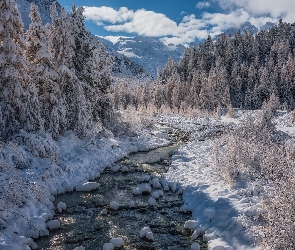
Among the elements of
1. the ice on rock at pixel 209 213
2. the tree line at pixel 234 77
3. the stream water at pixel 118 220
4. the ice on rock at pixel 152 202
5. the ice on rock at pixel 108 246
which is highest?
the tree line at pixel 234 77

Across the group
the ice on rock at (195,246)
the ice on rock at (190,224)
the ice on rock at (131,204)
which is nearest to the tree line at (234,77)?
the ice on rock at (131,204)

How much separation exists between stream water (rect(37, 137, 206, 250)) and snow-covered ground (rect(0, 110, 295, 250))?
16.4 inches

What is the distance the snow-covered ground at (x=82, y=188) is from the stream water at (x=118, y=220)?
42cm

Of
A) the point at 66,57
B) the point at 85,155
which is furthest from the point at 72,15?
the point at 85,155

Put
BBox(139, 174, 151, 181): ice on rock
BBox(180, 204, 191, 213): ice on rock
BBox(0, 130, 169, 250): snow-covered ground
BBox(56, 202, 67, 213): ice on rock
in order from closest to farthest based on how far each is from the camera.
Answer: BBox(0, 130, 169, 250): snow-covered ground < BBox(56, 202, 67, 213): ice on rock < BBox(180, 204, 191, 213): ice on rock < BBox(139, 174, 151, 181): ice on rock

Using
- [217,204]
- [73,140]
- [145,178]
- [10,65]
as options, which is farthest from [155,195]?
Answer: [10,65]

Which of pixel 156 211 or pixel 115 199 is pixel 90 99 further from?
pixel 156 211

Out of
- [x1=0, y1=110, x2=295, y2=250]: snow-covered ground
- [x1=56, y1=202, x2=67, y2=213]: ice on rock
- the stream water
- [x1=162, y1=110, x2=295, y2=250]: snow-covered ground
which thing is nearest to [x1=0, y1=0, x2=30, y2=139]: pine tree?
[x1=0, y1=110, x2=295, y2=250]: snow-covered ground

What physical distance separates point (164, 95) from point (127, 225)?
67.5 metres

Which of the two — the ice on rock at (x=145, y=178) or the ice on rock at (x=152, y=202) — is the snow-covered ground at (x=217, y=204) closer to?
the ice on rock at (x=145, y=178)

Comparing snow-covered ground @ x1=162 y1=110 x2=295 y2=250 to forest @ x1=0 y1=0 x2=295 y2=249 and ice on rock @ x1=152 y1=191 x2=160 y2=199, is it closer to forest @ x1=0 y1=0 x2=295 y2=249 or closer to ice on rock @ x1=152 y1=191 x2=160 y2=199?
forest @ x1=0 y1=0 x2=295 y2=249

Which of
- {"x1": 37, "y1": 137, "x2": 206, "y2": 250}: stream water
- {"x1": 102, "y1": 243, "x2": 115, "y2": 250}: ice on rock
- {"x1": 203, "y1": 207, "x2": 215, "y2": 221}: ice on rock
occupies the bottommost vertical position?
{"x1": 37, "y1": 137, "x2": 206, "y2": 250}: stream water

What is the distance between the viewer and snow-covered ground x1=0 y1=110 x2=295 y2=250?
28.5ft

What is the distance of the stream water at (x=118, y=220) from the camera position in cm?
878
